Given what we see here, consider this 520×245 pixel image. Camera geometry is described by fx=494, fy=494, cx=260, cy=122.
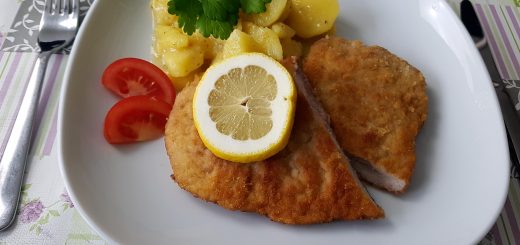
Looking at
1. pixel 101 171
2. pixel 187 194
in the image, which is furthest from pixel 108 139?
pixel 187 194

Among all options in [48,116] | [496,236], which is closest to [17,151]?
[48,116]

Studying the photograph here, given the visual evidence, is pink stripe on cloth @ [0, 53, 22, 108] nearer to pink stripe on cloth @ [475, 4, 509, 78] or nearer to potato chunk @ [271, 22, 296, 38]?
potato chunk @ [271, 22, 296, 38]

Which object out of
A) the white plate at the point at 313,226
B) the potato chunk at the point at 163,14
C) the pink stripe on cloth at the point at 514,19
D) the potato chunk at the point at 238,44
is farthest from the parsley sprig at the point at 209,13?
the pink stripe on cloth at the point at 514,19

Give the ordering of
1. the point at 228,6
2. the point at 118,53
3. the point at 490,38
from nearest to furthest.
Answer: the point at 228,6 < the point at 118,53 < the point at 490,38

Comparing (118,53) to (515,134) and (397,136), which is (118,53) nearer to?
(397,136)

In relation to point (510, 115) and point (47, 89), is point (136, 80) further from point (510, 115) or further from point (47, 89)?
point (510, 115)

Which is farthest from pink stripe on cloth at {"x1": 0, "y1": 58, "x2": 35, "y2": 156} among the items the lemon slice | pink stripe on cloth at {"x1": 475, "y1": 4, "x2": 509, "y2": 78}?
pink stripe on cloth at {"x1": 475, "y1": 4, "x2": 509, "y2": 78}

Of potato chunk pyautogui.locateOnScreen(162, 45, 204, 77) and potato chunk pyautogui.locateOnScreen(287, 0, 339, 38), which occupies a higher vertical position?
potato chunk pyautogui.locateOnScreen(287, 0, 339, 38)

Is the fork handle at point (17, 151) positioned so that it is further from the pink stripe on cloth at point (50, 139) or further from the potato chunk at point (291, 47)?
the potato chunk at point (291, 47)
